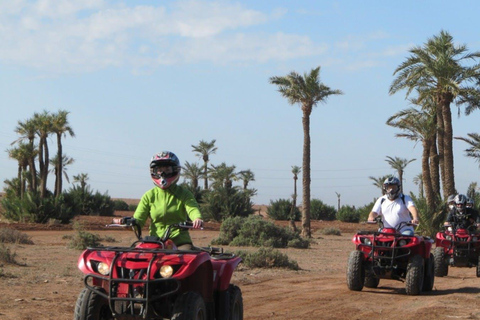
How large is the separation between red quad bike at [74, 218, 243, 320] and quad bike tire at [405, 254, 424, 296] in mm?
6298

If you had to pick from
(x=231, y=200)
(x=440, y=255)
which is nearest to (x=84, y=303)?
(x=440, y=255)

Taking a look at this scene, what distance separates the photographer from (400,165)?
262ft

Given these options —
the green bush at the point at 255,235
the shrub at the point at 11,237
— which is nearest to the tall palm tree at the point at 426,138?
the green bush at the point at 255,235

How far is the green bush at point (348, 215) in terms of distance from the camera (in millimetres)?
68312

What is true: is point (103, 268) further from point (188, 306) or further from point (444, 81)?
point (444, 81)

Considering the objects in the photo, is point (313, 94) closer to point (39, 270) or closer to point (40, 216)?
point (40, 216)

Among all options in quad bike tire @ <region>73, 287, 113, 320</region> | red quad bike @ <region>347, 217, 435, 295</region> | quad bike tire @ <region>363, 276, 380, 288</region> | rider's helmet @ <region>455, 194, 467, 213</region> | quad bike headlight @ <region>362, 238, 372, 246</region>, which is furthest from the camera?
rider's helmet @ <region>455, 194, 467, 213</region>

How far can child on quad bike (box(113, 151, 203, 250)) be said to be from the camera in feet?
23.8

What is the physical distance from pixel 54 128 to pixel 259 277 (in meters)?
42.5

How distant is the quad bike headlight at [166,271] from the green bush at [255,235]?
19.6 metres

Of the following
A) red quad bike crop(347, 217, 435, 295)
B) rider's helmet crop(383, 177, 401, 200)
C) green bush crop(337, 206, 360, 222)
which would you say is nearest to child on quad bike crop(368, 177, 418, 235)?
rider's helmet crop(383, 177, 401, 200)

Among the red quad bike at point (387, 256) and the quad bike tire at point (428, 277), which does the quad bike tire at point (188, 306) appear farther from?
the quad bike tire at point (428, 277)

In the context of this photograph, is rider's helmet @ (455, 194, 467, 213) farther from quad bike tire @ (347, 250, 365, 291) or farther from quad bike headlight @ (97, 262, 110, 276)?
quad bike headlight @ (97, 262, 110, 276)

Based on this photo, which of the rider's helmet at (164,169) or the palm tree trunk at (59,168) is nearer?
the rider's helmet at (164,169)
